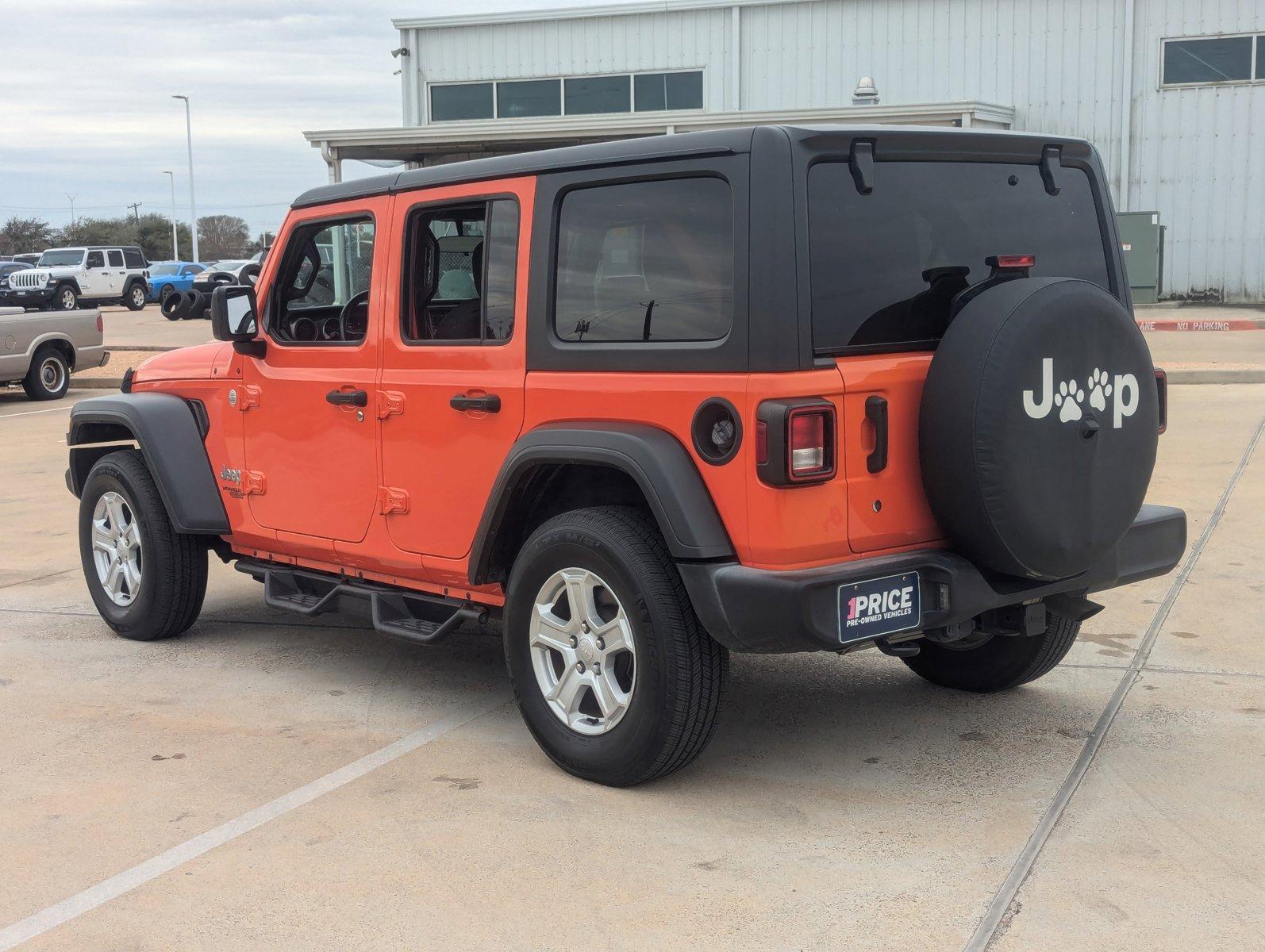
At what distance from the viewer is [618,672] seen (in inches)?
169

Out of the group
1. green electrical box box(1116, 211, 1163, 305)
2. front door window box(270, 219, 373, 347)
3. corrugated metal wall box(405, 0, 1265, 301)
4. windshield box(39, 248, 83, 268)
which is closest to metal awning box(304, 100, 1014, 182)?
green electrical box box(1116, 211, 1163, 305)

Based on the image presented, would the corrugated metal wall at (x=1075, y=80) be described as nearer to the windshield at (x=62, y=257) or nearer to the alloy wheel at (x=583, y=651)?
the windshield at (x=62, y=257)

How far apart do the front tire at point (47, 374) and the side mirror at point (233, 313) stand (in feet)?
42.6

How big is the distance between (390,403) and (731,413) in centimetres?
160

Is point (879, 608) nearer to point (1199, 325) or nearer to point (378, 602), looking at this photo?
point (378, 602)

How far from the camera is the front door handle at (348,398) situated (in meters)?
5.04

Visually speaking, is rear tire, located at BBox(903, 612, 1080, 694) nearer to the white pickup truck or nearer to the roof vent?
the white pickup truck

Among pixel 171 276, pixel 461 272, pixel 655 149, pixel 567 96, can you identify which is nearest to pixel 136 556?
pixel 461 272

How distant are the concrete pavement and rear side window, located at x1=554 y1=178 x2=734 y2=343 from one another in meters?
1.44

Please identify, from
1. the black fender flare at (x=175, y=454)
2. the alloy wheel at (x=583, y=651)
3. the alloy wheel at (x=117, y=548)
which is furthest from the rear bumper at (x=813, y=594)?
the alloy wheel at (x=117, y=548)

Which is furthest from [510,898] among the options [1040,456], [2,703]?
[2,703]

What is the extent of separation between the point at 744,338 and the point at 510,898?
5.26ft

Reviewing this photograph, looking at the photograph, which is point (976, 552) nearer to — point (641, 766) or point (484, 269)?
point (641, 766)

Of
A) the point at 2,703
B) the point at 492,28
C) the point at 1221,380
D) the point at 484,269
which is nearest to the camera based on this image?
the point at 484,269
